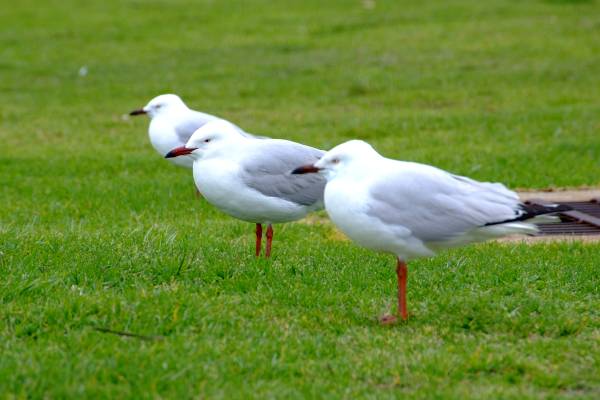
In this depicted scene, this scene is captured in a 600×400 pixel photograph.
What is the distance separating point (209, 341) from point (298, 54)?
15335mm

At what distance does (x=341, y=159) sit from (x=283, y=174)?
1.35m

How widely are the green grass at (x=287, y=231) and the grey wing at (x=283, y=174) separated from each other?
456 mm

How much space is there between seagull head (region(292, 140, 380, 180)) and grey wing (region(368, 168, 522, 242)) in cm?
22

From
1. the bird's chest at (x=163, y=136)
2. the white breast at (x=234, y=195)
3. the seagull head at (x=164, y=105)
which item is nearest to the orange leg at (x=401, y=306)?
the white breast at (x=234, y=195)

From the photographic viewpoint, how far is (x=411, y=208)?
18.4ft

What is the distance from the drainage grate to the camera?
854 cm

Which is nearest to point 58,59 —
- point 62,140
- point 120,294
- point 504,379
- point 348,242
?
point 62,140

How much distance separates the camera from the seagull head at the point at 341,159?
5.75 meters

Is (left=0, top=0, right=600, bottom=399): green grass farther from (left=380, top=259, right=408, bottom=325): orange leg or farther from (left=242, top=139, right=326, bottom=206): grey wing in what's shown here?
(left=242, top=139, right=326, bottom=206): grey wing

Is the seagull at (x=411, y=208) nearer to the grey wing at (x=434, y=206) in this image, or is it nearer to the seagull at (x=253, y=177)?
the grey wing at (x=434, y=206)

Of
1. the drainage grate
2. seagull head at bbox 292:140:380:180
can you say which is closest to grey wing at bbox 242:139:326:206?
seagull head at bbox 292:140:380:180

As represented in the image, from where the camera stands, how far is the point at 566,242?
7797mm

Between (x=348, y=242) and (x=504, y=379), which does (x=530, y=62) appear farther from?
(x=504, y=379)

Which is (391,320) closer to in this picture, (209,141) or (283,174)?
(283,174)
